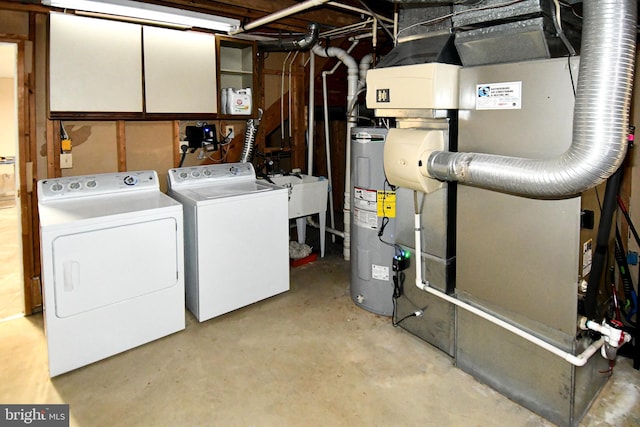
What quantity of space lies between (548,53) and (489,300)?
4.06ft

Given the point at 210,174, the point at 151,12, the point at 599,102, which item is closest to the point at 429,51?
the point at 599,102

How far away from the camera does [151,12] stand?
116 inches

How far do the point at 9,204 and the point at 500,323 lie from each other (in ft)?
24.7

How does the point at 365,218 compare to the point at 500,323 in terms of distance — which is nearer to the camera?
the point at 500,323

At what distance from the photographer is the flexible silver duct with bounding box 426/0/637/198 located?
156 centimetres

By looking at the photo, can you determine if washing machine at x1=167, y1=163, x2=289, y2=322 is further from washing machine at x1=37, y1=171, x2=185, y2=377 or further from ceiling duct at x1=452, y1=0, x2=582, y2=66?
ceiling duct at x1=452, y1=0, x2=582, y2=66

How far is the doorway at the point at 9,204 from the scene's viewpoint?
310 cm

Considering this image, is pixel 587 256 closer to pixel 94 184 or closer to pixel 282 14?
pixel 282 14

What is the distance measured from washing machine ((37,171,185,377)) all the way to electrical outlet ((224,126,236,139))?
123 centimetres

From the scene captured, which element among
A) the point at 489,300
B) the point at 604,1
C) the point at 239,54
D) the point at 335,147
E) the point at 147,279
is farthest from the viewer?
the point at 335,147

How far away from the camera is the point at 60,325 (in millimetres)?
2434

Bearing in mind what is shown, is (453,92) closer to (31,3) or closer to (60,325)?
(60,325)

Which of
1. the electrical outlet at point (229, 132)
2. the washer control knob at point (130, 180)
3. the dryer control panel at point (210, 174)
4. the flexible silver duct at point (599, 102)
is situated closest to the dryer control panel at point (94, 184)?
the washer control knob at point (130, 180)

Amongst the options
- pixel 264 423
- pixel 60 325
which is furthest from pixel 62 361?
pixel 264 423
